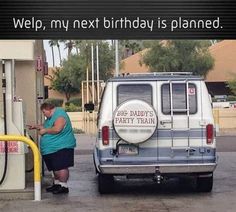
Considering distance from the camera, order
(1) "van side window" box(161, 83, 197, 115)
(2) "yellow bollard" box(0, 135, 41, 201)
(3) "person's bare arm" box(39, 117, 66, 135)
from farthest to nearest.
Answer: (3) "person's bare arm" box(39, 117, 66, 135)
(1) "van side window" box(161, 83, 197, 115)
(2) "yellow bollard" box(0, 135, 41, 201)

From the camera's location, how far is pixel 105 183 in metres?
9.51

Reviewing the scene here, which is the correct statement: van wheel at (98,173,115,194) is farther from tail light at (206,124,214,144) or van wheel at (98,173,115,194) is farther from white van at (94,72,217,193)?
tail light at (206,124,214,144)

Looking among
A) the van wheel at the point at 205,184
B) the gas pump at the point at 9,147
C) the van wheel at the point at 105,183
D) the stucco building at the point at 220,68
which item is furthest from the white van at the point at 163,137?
the stucco building at the point at 220,68

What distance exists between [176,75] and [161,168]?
1489 mm

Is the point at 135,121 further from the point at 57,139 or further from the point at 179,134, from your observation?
the point at 57,139

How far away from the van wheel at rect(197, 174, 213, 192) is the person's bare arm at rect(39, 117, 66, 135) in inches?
90.9

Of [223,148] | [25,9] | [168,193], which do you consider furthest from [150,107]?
[223,148]

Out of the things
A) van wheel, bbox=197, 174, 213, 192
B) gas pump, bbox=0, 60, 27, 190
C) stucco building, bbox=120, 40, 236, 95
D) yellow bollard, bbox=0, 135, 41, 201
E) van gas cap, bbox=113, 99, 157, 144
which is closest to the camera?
yellow bollard, bbox=0, 135, 41, 201

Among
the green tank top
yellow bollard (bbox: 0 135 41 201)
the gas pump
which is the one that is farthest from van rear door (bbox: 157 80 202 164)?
the gas pump

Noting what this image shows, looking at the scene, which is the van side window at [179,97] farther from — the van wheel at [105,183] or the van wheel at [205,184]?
the van wheel at [105,183]

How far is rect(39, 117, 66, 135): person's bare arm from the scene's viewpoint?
30.6ft

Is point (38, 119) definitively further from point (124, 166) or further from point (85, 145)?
point (85, 145)

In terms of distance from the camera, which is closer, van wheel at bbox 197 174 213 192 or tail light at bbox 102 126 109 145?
tail light at bbox 102 126 109 145

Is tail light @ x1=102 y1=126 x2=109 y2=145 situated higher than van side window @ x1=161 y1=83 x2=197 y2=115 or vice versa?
van side window @ x1=161 y1=83 x2=197 y2=115
